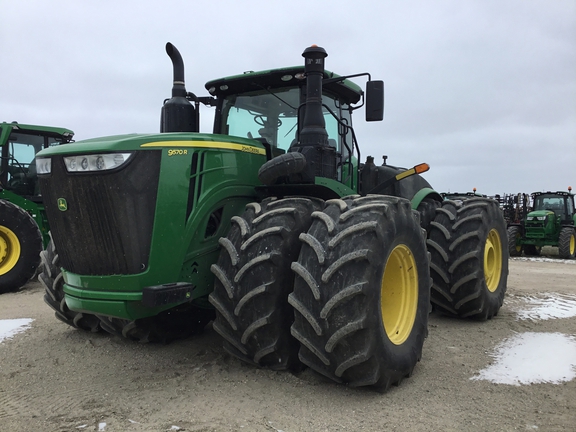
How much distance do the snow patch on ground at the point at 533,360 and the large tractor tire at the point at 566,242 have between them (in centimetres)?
1273

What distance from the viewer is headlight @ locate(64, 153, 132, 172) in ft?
10.8

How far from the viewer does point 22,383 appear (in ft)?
12.2

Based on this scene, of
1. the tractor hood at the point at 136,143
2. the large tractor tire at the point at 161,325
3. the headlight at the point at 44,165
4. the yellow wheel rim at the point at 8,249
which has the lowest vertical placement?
the large tractor tire at the point at 161,325

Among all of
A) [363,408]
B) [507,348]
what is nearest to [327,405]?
[363,408]

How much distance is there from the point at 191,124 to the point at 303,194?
1.33 m

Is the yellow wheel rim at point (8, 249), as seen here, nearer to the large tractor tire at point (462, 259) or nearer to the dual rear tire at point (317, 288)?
the dual rear tire at point (317, 288)

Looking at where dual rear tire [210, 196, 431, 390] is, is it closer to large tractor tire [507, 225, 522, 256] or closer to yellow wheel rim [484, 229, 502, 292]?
yellow wheel rim [484, 229, 502, 292]

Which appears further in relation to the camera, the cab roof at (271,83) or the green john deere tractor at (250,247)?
the cab roof at (271,83)

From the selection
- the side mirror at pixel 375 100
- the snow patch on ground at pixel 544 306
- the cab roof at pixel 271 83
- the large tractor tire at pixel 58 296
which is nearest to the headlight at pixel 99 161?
the large tractor tire at pixel 58 296

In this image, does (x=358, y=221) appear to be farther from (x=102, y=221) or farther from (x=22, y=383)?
(x=22, y=383)

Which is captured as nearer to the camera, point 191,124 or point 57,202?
point 57,202

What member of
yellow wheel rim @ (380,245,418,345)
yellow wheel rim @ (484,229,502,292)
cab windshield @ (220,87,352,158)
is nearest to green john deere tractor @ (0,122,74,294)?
cab windshield @ (220,87,352,158)

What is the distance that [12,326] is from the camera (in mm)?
5531

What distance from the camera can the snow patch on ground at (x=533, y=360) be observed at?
3.77m
